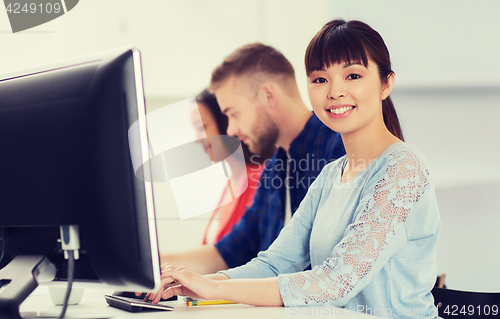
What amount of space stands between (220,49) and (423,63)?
1.11m

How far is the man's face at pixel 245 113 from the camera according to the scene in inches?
81.4

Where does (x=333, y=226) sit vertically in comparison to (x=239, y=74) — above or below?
below

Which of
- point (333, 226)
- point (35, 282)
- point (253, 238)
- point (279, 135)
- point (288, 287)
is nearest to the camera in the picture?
point (35, 282)

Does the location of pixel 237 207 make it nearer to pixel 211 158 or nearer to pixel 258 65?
pixel 211 158

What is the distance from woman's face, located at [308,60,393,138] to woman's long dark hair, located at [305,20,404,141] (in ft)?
0.05

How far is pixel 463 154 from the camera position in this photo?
2.20 m

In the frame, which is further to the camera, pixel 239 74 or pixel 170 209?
pixel 170 209

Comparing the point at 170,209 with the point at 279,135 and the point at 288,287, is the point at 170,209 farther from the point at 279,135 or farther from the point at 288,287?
the point at 288,287

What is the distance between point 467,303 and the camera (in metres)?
1.05

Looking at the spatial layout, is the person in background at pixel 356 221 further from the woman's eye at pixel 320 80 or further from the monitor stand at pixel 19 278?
the monitor stand at pixel 19 278

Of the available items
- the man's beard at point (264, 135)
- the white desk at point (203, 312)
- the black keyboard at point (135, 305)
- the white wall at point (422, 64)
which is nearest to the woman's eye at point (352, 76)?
the white desk at point (203, 312)

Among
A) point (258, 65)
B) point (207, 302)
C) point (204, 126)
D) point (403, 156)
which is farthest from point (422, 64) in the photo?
point (207, 302)

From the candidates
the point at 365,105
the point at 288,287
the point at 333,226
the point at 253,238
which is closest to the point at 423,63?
the point at 253,238

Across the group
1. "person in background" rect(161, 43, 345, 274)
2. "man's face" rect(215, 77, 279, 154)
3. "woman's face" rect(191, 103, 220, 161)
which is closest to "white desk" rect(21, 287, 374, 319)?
"person in background" rect(161, 43, 345, 274)
